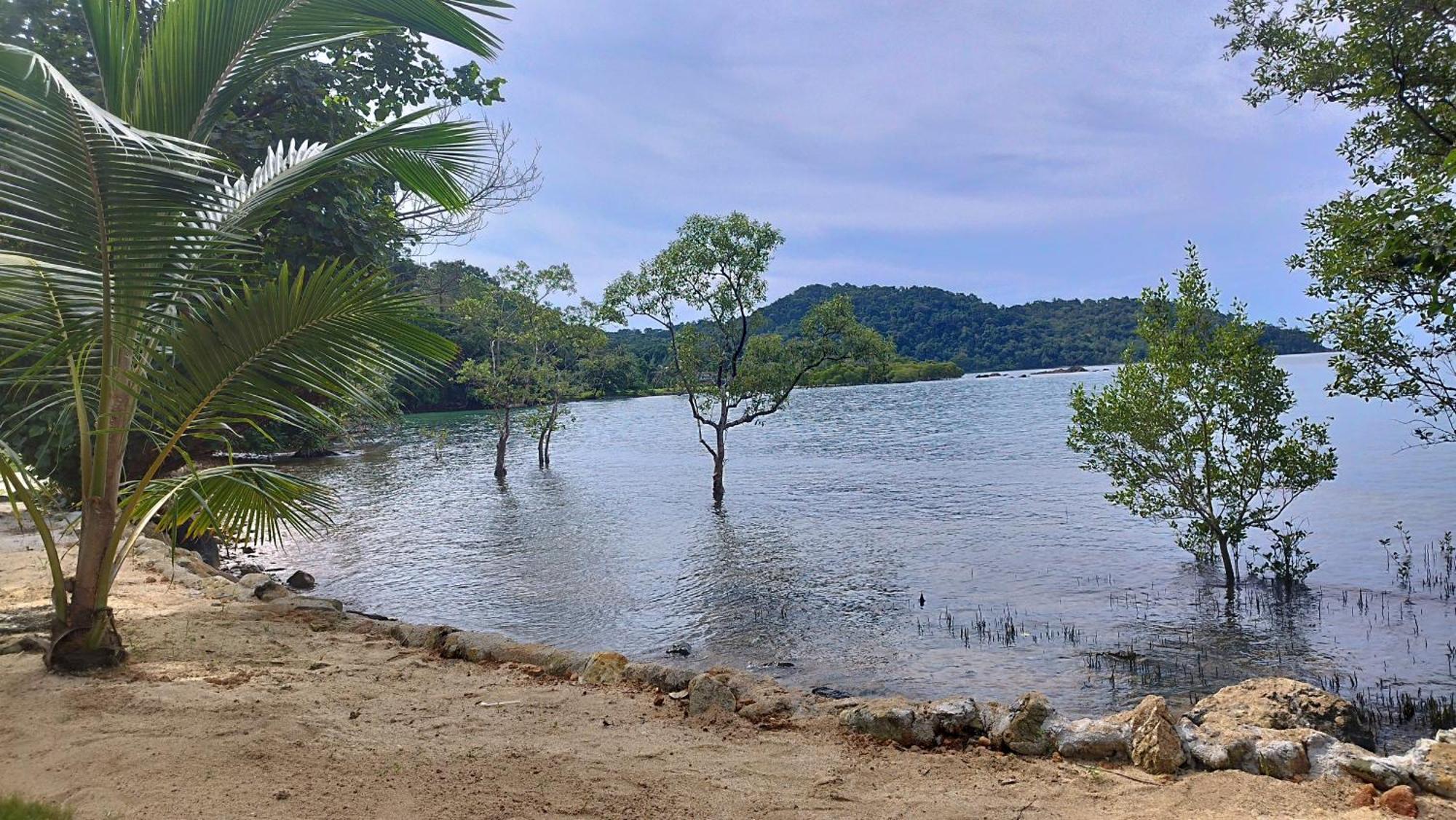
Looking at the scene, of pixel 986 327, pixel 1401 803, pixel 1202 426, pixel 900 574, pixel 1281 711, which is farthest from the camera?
pixel 986 327

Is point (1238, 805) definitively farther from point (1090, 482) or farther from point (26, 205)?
point (1090, 482)

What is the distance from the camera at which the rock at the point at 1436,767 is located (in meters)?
4.34

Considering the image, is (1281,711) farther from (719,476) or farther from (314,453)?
(314,453)

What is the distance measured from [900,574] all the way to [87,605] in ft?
42.9

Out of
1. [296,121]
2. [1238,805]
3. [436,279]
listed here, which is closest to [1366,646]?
[1238,805]

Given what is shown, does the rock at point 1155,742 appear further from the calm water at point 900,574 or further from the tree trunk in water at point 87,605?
the tree trunk in water at point 87,605

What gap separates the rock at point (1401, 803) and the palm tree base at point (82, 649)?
7976 mm

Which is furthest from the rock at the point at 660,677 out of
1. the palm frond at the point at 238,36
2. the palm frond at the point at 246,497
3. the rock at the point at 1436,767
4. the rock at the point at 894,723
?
the palm frond at the point at 238,36

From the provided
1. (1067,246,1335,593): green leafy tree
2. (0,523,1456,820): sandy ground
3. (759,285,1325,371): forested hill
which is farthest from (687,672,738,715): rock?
(759,285,1325,371): forested hill

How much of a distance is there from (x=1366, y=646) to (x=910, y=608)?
6.01 meters

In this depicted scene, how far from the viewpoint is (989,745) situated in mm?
5414

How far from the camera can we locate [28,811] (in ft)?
10.8

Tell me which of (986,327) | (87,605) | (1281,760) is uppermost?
(986,327)

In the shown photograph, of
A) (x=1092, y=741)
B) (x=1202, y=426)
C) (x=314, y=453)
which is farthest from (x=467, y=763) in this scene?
(x=314, y=453)
